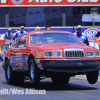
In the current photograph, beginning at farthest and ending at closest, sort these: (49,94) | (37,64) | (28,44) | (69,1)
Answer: (69,1), (28,44), (37,64), (49,94)

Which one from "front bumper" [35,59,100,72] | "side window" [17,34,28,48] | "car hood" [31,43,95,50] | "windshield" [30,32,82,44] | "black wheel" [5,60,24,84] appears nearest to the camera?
"front bumper" [35,59,100,72]

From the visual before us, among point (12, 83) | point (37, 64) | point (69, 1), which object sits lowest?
point (12, 83)

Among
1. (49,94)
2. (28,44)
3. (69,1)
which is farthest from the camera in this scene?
(69,1)

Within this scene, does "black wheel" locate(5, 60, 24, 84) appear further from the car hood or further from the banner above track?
the banner above track

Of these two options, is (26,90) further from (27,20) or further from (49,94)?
(27,20)

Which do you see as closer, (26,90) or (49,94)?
(49,94)

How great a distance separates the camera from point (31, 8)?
105ft

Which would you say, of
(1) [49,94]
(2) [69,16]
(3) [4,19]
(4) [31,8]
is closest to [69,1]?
(2) [69,16]

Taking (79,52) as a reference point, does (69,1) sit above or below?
above

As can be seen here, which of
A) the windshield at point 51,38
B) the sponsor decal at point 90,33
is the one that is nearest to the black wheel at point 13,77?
the windshield at point 51,38

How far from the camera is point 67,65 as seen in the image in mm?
9047

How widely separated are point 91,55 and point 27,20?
76.0 feet

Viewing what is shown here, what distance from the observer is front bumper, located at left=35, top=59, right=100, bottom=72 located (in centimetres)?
903

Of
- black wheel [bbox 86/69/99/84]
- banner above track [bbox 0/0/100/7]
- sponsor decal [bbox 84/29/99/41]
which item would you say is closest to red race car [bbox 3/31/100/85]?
black wheel [bbox 86/69/99/84]
